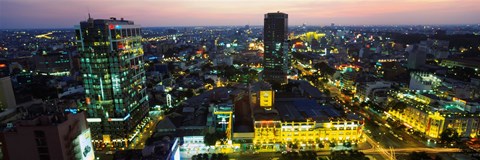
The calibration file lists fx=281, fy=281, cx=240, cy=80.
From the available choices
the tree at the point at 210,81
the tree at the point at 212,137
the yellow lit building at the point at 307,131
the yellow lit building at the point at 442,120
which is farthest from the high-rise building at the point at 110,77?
the yellow lit building at the point at 442,120

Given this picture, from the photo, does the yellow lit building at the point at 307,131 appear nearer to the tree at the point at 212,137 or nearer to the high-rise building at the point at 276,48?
the tree at the point at 212,137

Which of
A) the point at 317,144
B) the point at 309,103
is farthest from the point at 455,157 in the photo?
the point at 309,103

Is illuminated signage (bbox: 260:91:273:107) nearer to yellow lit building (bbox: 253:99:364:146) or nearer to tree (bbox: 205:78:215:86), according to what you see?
yellow lit building (bbox: 253:99:364:146)

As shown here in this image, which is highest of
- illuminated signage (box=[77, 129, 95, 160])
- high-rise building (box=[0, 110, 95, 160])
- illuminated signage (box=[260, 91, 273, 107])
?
high-rise building (box=[0, 110, 95, 160])

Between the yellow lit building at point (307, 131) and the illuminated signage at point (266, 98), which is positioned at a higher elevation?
the illuminated signage at point (266, 98)

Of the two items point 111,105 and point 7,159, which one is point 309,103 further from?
point 7,159

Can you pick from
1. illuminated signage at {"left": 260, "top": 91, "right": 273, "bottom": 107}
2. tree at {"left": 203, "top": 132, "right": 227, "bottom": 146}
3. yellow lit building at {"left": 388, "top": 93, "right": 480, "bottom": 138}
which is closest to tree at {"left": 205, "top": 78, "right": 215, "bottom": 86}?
illuminated signage at {"left": 260, "top": 91, "right": 273, "bottom": 107}

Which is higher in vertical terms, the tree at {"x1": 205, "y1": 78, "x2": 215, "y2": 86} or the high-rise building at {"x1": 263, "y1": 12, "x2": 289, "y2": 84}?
the high-rise building at {"x1": 263, "y1": 12, "x2": 289, "y2": 84}
